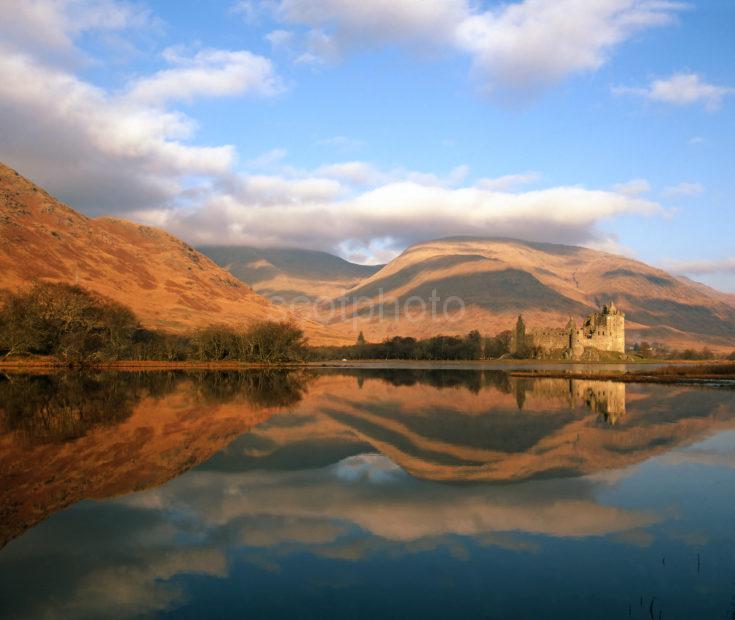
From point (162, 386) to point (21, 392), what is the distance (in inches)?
471

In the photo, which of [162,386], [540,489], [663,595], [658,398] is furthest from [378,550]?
[162,386]

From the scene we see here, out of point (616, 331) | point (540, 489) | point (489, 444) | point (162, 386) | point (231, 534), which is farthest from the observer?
point (616, 331)

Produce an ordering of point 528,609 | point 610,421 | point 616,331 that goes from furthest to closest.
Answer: point 616,331
point 610,421
point 528,609

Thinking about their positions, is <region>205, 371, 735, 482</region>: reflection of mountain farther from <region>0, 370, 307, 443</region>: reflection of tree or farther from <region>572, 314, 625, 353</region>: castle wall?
<region>572, 314, 625, 353</region>: castle wall

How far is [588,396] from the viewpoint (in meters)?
48.8

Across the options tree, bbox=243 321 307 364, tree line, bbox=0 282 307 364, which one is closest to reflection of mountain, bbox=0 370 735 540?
tree line, bbox=0 282 307 364

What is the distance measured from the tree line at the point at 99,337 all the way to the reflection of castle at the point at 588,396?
60406 millimetres

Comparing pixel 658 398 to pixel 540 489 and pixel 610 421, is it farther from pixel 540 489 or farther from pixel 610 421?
pixel 540 489

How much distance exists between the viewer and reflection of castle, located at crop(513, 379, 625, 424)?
3766cm

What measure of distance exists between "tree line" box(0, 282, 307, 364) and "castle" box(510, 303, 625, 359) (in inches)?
2555

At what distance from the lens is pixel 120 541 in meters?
13.5

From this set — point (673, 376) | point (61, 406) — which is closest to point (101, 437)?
point (61, 406)

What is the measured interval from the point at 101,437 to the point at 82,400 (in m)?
17.4

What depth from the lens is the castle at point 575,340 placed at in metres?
158
